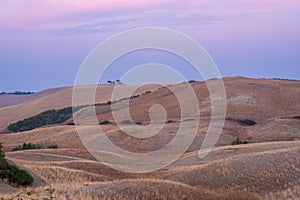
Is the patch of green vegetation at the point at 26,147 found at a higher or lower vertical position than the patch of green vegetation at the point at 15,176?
higher

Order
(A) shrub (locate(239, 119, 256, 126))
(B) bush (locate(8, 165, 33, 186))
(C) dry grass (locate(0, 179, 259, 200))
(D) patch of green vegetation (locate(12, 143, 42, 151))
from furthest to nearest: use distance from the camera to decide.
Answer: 1. (A) shrub (locate(239, 119, 256, 126))
2. (D) patch of green vegetation (locate(12, 143, 42, 151))
3. (B) bush (locate(8, 165, 33, 186))
4. (C) dry grass (locate(0, 179, 259, 200))

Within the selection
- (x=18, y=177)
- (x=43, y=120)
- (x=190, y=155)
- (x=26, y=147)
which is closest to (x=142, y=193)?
(x=18, y=177)

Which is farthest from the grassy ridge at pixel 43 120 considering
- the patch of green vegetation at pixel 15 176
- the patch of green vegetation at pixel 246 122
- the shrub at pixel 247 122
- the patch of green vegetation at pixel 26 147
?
→ the patch of green vegetation at pixel 15 176

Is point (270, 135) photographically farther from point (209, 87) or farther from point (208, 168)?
point (209, 87)

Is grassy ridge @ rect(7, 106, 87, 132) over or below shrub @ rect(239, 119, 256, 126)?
over

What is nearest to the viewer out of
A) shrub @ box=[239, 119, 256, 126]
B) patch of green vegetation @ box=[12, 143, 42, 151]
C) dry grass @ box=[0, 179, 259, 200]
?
dry grass @ box=[0, 179, 259, 200]

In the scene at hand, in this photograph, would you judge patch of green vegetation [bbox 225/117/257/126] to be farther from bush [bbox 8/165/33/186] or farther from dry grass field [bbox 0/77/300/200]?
bush [bbox 8/165/33/186]

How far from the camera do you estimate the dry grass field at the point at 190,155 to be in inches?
843

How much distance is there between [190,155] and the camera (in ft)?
154

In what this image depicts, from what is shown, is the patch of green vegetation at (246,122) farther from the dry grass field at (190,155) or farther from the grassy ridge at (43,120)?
the grassy ridge at (43,120)

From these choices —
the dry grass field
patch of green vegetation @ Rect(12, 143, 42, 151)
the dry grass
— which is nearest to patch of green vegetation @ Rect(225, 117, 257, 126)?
the dry grass field

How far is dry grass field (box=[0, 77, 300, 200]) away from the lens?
21.4m

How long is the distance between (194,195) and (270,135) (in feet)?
133

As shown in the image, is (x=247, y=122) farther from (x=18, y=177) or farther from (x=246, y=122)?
(x=18, y=177)
